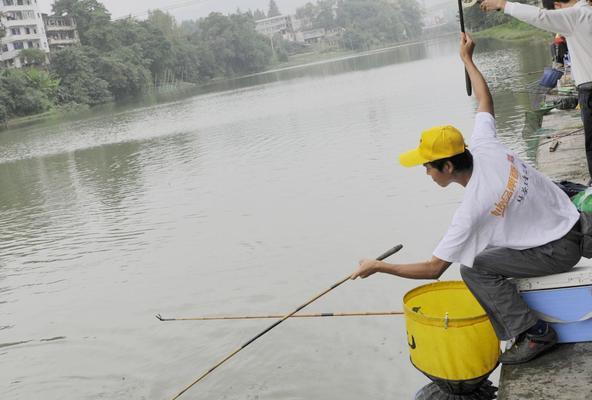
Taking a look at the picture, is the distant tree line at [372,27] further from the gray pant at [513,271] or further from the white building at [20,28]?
the gray pant at [513,271]

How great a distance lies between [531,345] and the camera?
3252 mm

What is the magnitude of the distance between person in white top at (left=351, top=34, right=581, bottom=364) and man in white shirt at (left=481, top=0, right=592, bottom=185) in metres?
1.88

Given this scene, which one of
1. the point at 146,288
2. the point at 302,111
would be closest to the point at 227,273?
the point at 146,288

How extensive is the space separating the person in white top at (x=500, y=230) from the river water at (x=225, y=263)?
1.65m

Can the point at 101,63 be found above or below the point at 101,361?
above

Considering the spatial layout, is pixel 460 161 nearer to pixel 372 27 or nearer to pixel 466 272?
pixel 466 272

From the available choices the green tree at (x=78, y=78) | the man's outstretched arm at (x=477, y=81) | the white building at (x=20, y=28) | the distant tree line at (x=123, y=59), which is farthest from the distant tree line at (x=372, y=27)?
the man's outstretched arm at (x=477, y=81)

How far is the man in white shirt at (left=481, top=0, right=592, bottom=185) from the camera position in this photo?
4.74m

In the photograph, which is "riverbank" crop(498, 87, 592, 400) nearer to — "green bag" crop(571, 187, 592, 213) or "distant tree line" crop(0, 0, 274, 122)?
"green bag" crop(571, 187, 592, 213)

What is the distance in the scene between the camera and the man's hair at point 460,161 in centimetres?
311

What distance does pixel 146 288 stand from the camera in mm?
7871

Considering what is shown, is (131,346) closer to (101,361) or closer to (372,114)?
(101,361)

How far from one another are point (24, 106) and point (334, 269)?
63778mm

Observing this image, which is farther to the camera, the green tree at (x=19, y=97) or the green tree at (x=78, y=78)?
the green tree at (x=78, y=78)
